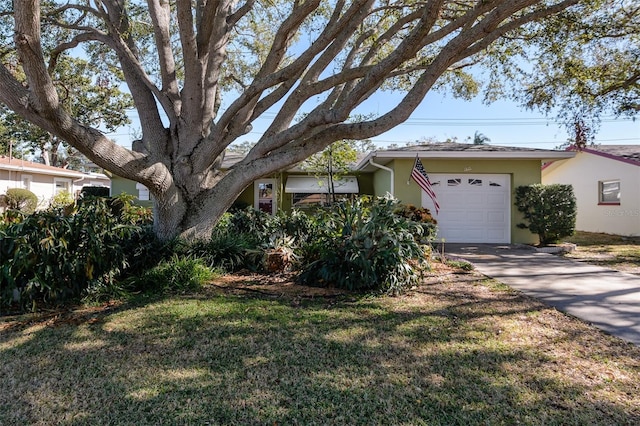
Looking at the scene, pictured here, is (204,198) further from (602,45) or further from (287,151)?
(602,45)

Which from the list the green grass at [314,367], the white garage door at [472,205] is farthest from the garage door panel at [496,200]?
the green grass at [314,367]

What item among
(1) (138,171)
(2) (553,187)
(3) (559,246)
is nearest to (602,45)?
(2) (553,187)

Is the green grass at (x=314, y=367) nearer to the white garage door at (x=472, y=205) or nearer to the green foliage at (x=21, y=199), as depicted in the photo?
the white garage door at (x=472, y=205)

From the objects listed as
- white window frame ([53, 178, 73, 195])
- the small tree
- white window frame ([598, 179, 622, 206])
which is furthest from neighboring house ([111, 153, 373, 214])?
white window frame ([53, 178, 73, 195])

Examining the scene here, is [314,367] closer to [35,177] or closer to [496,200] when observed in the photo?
[496,200]

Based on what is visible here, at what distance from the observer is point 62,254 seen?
5.49 metres

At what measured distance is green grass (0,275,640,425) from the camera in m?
2.88

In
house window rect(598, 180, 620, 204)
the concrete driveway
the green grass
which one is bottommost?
the green grass

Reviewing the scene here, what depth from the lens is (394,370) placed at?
3.56m

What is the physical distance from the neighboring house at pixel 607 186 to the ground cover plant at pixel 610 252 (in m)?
1.20

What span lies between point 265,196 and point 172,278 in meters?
10.8

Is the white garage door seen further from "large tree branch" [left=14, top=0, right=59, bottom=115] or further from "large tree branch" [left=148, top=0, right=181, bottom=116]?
"large tree branch" [left=14, top=0, right=59, bottom=115]

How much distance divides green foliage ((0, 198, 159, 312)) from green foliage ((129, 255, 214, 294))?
43cm

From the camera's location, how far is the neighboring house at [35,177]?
77.2 feet
